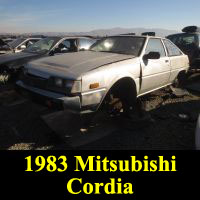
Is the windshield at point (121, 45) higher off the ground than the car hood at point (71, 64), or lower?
higher

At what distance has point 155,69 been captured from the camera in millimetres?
4980

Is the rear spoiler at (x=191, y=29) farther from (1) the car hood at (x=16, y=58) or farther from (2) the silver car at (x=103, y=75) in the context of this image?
(1) the car hood at (x=16, y=58)

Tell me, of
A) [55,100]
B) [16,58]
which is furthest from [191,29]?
[55,100]

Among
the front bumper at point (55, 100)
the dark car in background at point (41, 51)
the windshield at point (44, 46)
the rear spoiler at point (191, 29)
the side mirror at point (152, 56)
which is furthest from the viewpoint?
the rear spoiler at point (191, 29)

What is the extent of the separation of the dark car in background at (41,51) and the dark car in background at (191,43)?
10.9 feet

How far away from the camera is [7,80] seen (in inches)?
263

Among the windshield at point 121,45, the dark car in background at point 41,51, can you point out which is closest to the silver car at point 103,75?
the windshield at point 121,45

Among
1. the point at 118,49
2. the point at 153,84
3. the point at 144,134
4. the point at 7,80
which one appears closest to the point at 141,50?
the point at 118,49

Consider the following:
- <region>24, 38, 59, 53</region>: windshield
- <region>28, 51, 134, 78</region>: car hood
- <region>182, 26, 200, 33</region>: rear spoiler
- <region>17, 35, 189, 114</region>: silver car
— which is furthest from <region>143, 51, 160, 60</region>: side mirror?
<region>182, 26, 200, 33</region>: rear spoiler

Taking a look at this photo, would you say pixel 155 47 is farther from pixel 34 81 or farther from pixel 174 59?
pixel 34 81

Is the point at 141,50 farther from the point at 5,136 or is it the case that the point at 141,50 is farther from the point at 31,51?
the point at 31,51

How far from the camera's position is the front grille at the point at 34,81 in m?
3.87

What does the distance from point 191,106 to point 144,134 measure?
2.03 metres

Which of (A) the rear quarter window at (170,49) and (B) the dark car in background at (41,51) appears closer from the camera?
(A) the rear quarter window at (170,49)
